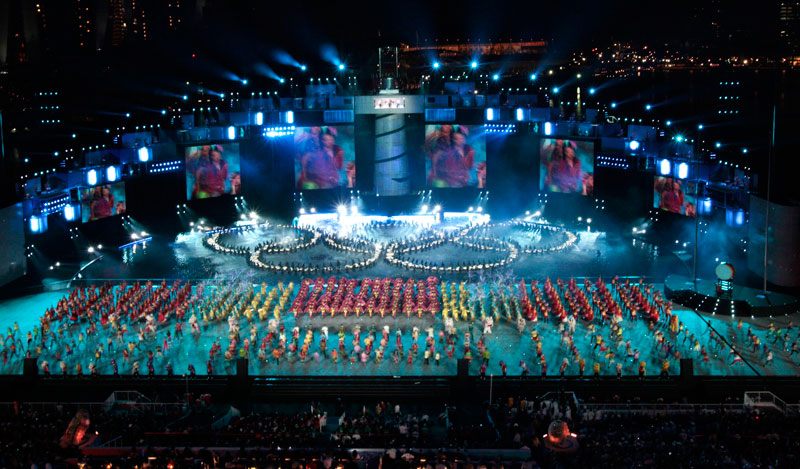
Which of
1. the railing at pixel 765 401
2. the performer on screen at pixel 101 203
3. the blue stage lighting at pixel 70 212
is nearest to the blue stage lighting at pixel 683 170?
the railing at pixel 765 401

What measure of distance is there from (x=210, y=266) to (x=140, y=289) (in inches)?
276

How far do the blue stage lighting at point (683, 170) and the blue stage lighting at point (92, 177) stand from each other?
33.6 m

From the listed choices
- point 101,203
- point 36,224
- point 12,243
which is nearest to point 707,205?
point 101,203

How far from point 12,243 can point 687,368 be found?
33067mm

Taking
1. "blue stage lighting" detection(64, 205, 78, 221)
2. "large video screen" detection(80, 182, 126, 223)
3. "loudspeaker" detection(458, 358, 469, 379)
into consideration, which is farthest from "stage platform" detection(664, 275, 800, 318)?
"blue stage lighting" detection(64, 205, 78, 221)

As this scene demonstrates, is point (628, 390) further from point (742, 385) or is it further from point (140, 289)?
point (140, 289)

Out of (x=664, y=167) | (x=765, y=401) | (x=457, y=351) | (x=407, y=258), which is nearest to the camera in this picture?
(x=765, y=401)

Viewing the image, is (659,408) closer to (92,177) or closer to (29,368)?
(29,368)

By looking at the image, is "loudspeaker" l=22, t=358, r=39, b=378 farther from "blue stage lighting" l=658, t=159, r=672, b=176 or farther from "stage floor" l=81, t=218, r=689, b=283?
"blue stage lighting" l=658, t=159, r=672, b=176

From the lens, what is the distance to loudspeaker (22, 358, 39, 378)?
29.1 meters

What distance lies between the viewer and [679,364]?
30.4 meters

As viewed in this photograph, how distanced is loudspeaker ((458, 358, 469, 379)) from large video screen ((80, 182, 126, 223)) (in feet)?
93.6

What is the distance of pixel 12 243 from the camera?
42.0 m

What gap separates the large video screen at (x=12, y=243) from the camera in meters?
41.3
